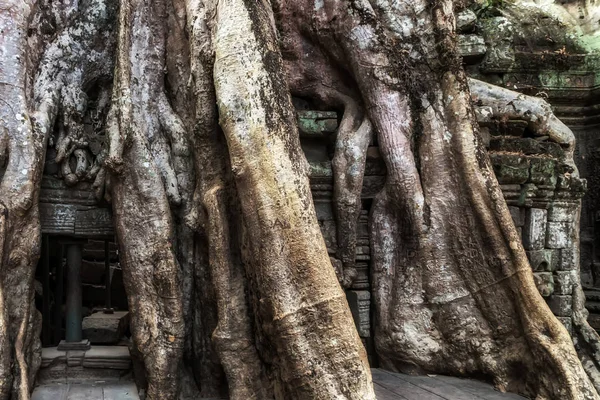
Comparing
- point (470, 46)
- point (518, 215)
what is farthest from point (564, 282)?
point (470, 46)

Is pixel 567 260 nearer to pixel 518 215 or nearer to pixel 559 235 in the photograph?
pixel 559 235

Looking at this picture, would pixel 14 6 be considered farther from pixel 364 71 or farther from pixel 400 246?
pixel 400 246

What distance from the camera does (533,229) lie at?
165 inches

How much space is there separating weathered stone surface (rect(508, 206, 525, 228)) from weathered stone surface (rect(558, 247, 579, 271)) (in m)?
0.43

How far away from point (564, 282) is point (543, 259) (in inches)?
10.2

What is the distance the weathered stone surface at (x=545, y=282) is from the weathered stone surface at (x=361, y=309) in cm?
128

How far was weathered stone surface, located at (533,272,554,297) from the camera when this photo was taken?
A: 162 inches

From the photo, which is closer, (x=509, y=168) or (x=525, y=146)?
(x=509, y=168)

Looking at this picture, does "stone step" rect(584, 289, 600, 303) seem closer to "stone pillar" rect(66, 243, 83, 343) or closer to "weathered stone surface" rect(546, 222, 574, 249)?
"weathered stone surface" rect(546, 222, 574, 249)

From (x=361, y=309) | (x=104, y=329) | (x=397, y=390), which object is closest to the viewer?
(x=397, y=390)

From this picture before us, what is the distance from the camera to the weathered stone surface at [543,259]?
418 centimetres

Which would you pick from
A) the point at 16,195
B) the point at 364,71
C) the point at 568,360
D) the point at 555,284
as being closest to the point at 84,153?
the point at 16,195

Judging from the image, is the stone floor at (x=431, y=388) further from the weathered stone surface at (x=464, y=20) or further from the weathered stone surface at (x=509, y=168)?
the weathered stone surface at (x=464, y=20)

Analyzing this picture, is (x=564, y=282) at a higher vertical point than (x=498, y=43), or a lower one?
lower
